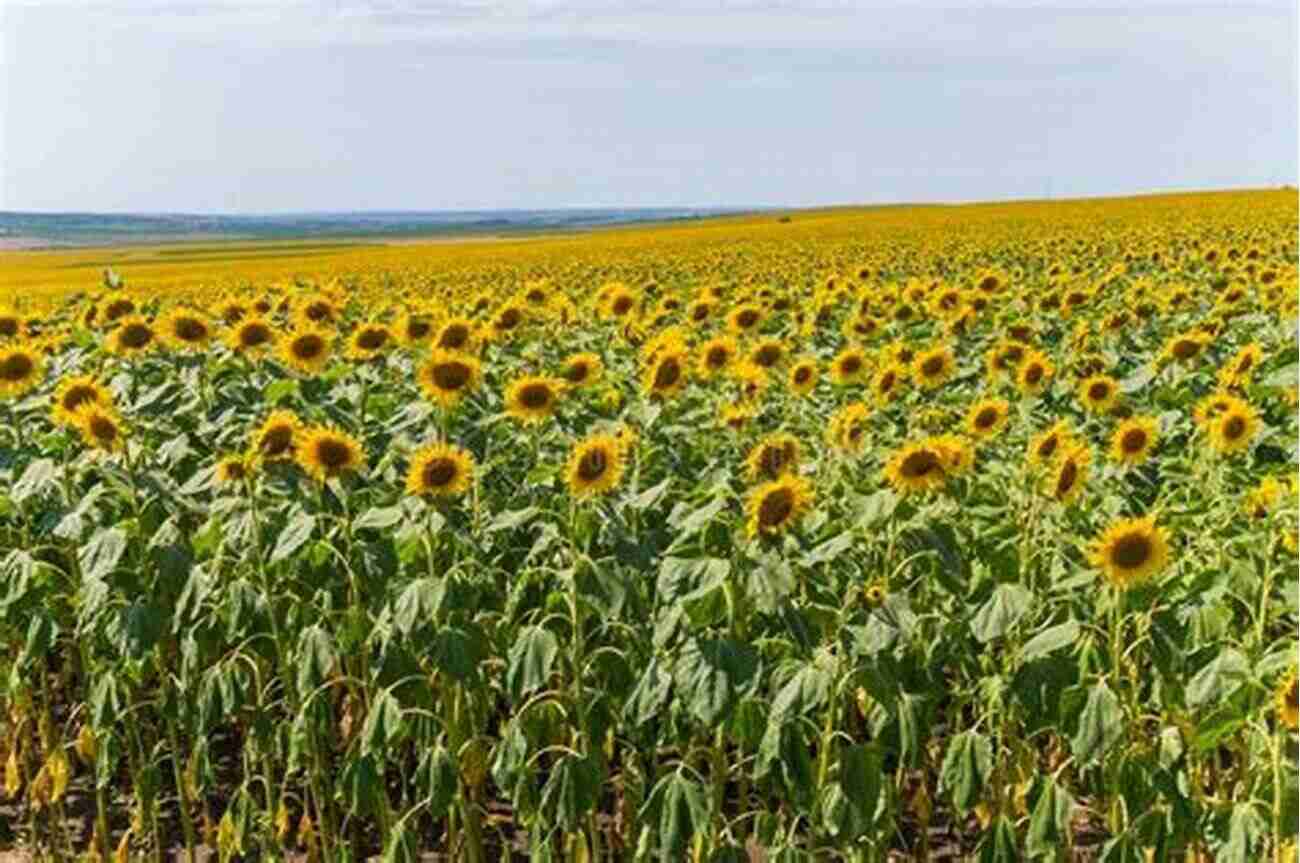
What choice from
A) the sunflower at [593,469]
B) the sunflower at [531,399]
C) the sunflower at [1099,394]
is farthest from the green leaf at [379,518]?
the sunflower at [1099,394]

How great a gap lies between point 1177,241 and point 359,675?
74.9 feet

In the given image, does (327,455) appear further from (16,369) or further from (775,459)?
(16,369)

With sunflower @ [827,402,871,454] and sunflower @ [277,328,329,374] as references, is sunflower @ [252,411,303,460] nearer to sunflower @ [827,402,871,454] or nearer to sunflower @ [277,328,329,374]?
sunflower @ [277,328,329,374]

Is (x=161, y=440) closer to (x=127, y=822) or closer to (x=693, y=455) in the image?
(x=127, y=822)

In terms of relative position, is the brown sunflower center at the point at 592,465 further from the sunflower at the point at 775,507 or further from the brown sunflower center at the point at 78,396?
the brown sunflower center at the point at 78,396

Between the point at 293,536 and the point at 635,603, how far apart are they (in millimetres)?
1010

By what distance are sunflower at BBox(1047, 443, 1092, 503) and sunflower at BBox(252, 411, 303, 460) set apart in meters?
2.24

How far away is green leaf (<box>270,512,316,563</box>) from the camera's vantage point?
15.9 feet

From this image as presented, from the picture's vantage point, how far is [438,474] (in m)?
4.86

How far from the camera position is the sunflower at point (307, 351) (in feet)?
21.0

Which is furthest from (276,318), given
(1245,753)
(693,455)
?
(1245,753)

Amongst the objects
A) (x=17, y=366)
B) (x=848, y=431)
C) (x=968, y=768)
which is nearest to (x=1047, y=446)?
(x=848, y=431)

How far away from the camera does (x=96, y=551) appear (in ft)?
16.6

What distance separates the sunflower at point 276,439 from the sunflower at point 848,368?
8.94ft
